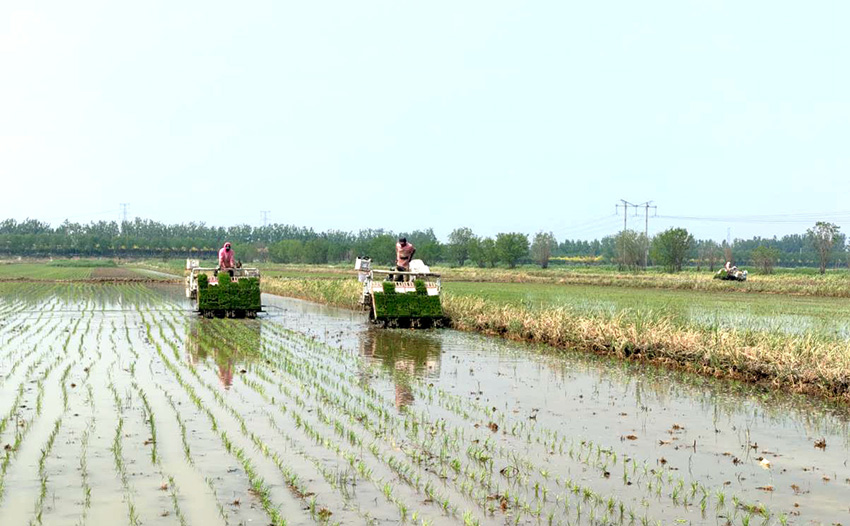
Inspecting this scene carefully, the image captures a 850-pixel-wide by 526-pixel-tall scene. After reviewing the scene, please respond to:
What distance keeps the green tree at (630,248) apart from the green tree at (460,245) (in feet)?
120

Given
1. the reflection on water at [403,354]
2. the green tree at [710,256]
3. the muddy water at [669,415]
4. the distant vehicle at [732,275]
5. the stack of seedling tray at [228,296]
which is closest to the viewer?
the muddy water at [669,415]

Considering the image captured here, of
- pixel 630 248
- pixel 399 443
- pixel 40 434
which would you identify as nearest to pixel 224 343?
pixel 40 434

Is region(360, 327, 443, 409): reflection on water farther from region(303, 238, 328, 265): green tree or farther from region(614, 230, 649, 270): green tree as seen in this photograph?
region(303, 238, 328, 265): green tree

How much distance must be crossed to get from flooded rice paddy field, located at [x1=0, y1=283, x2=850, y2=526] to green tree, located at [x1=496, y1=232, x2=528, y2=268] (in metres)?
105

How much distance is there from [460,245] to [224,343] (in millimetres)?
123953

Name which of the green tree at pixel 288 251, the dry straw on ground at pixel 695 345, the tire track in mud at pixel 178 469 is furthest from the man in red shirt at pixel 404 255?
the green tree at pixel 288 251

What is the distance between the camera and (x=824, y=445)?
319 inches

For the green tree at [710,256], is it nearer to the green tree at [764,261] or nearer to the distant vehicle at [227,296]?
the green tree at [764,261]

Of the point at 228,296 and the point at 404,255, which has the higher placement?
the point at 404,255

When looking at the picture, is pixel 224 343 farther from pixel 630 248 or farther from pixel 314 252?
pixel 314 252

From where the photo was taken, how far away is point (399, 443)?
7934 millimetres

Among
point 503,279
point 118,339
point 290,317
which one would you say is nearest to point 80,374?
point 118,339

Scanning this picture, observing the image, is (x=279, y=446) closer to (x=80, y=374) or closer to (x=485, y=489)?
(x=485, y=489)

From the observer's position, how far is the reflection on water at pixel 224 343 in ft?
44.5
